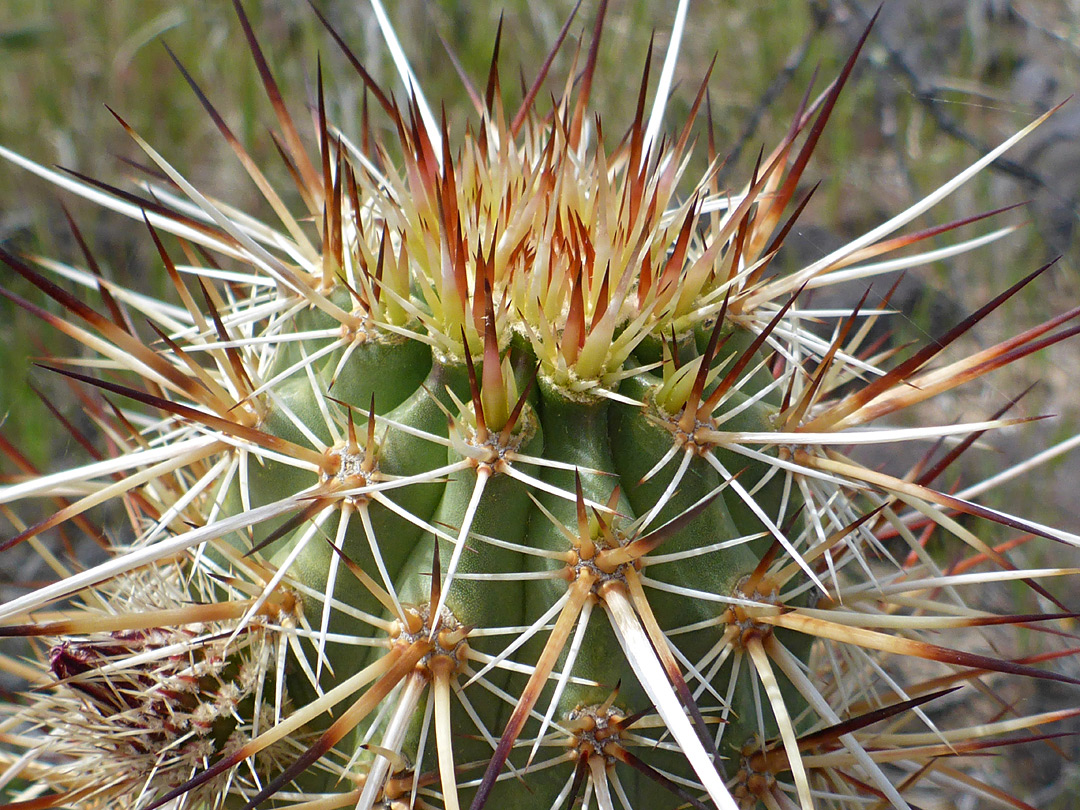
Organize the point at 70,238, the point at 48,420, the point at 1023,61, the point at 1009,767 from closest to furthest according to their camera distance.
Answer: the point at 1009,767 → the point at 48,420 → the point at 70,238 → the point at 1023,61

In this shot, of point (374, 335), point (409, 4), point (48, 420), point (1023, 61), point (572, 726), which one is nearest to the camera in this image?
point (572, 726)

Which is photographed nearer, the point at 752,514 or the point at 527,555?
the point at 527,555

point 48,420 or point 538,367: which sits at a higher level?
point 48,420

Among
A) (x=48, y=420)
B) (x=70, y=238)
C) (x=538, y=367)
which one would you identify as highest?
(x=70, y=238)

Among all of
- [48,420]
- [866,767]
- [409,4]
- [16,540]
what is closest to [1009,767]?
[866,767]

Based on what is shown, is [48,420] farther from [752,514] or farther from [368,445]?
[752,514]

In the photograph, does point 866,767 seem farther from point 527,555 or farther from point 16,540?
point 16,540

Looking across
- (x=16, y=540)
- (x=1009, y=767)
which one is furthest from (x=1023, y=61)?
(x=16, y=540)
